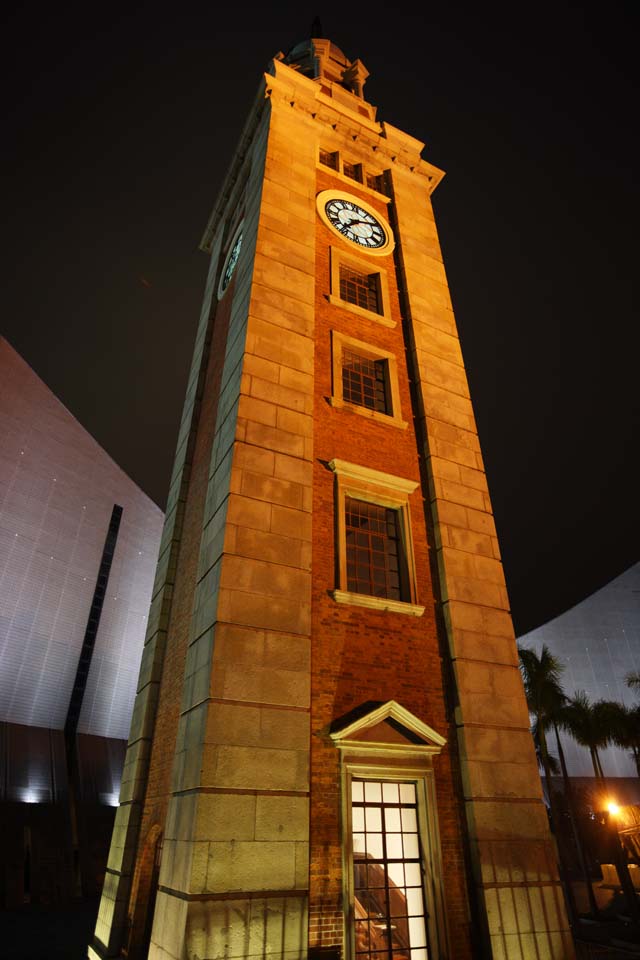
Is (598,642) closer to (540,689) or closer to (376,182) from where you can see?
(540,689)

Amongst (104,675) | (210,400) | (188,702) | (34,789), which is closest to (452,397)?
(210,400)

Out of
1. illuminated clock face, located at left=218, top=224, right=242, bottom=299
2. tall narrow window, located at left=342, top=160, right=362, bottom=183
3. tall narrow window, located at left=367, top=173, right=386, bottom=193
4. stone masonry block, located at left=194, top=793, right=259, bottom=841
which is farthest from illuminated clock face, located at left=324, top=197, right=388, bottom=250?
stone masonry block, located at left=194, top=793, right=259, bottom=841

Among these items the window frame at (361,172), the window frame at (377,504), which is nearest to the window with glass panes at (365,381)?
the window frame at (377,504)

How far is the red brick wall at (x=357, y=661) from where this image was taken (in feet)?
26.4

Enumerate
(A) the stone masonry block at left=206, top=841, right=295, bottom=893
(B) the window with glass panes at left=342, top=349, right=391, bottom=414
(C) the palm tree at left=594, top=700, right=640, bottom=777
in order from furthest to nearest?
1. (C) the palm tree at left=594, top=700, right=640, bottom=777
2. (B) the window with glass panes at left=342, top=349, right=391, bottom=414
3. (A) the stone masonry block at left=206, top=841, right=295, bottom=893

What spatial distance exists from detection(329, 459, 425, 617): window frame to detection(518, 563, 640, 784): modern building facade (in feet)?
202

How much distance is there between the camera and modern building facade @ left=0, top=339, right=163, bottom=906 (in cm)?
3594

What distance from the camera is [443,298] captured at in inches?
644

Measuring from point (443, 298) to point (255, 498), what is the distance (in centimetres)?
973

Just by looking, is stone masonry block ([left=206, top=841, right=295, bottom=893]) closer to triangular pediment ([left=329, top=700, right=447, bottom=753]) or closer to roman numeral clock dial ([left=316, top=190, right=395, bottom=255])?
triangular pediment ([left=329, top=700, right=447, bottom=753])

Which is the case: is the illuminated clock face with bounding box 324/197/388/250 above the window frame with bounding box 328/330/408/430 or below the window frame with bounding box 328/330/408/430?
above

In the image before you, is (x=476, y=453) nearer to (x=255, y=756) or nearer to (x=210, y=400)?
(x=210, y=400)

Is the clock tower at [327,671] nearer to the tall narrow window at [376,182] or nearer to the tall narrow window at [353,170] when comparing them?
the tall narrow window at [353,170]

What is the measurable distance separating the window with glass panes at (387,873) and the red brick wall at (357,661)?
1.58 feet
